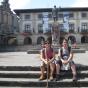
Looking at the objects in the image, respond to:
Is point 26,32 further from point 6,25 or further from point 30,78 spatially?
point 30,78

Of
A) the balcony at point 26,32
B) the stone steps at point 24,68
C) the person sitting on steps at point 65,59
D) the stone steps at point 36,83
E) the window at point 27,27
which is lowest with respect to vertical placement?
the stone steps at point 36,83

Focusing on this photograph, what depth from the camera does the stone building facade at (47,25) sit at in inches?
2808

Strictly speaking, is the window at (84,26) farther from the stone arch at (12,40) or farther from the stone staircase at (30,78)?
the stone staircase at (30,78)

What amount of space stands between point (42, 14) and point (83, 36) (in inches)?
445

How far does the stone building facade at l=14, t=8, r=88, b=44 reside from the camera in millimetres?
71312

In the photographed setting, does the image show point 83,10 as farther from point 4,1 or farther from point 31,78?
point 31,78

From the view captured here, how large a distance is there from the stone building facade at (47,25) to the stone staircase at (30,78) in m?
60.0

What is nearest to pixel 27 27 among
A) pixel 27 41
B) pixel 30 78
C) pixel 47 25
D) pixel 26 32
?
pixel 26 32

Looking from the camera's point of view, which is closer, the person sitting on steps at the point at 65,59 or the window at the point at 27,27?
the person sitting on steps at the point at 65,59

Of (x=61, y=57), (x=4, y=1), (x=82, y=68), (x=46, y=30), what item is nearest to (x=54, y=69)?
(x=61, y=57)

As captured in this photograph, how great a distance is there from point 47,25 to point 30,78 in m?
62.7

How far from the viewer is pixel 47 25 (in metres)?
72.6

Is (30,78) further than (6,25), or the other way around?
(6,25)

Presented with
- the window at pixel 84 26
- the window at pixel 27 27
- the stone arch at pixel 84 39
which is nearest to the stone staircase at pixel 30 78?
the stone arch at pixel 84 39
